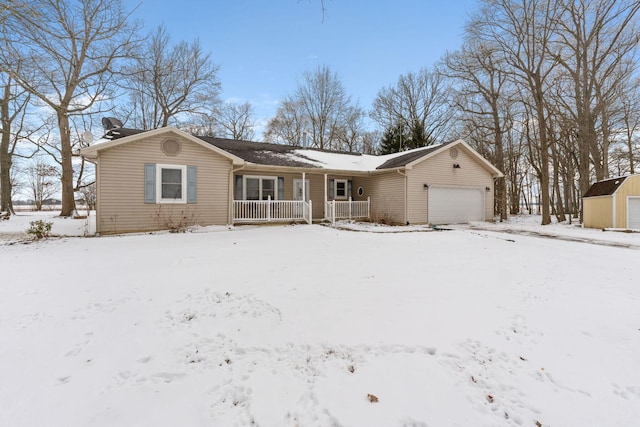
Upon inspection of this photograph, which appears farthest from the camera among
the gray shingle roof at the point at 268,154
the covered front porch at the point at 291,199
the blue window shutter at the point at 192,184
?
the gray shingle roof at the point at 268,154

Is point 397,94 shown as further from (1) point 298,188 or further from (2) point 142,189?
(2) point 142,189

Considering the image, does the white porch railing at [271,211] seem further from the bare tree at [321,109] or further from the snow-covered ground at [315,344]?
the bare tree at [321,109]

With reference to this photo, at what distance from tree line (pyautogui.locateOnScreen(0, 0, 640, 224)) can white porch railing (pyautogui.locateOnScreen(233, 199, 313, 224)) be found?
533cm

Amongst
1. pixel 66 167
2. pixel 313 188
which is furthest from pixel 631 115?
pixel 66 167

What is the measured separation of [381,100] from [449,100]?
6436mm

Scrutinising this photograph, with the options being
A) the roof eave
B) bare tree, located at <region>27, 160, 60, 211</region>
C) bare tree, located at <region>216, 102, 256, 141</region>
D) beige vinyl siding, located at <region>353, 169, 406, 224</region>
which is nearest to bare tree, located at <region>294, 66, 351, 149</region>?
bare tree, located at <region>216, 102, 256, 141</region>

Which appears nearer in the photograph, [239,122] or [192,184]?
[192,184]

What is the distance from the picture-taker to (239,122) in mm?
29609

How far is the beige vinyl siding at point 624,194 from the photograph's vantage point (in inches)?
450

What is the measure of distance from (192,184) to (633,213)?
696 inches

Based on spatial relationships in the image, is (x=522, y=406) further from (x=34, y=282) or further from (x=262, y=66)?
(x=262, y=66)

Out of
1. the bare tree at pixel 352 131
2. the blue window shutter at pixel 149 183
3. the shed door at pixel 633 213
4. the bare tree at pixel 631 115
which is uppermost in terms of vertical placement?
the bare tree at pixel 352 131

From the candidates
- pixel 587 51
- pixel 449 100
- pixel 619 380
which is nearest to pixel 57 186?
pixel 449 100

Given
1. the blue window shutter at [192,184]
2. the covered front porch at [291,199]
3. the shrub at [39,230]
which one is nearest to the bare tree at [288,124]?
the covered front porch at [291,199]
